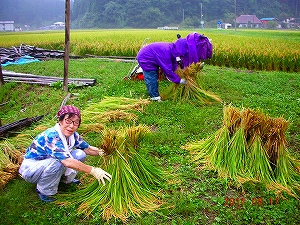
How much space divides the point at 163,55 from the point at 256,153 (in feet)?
9.27

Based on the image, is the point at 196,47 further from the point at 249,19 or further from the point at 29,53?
the point at 249,19

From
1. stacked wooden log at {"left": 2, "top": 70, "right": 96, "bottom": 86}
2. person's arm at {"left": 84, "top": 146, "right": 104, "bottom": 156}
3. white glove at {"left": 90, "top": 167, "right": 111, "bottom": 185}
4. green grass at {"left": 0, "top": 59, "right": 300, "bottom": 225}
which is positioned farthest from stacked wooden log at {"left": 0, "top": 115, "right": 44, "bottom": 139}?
stacked wooden log at {"left": 2, "top": 70, "right": 96, "bottom": 86}

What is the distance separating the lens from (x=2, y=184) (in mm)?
2936

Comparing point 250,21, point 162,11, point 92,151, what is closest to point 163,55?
point 92,151

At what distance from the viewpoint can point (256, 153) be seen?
3025 millimetres

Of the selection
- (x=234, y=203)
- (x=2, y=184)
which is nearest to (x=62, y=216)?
(x=2, y=184)

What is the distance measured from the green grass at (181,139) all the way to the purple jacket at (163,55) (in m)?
0.66

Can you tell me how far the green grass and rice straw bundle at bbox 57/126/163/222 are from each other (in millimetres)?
87

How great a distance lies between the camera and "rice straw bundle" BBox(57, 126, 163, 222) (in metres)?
2.57

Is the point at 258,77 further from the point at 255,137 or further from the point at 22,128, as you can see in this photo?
the point at 22,128

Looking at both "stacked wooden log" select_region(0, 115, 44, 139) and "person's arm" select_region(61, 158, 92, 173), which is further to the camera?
"stacked wooden log" select_region(0, 115, 44, 139)

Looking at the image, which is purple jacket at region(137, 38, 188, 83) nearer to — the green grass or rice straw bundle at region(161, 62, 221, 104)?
rice straw bundle at region(161, 62, 221, 104)

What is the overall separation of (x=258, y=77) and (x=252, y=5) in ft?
165

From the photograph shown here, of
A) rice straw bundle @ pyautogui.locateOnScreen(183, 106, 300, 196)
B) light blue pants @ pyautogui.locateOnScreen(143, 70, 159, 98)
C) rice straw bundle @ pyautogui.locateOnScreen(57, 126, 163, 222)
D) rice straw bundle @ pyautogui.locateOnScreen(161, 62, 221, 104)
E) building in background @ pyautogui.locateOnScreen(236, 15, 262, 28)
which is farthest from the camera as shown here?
building in background @ pyautogui.locateOnScreen(236, 15, 262, 28)
